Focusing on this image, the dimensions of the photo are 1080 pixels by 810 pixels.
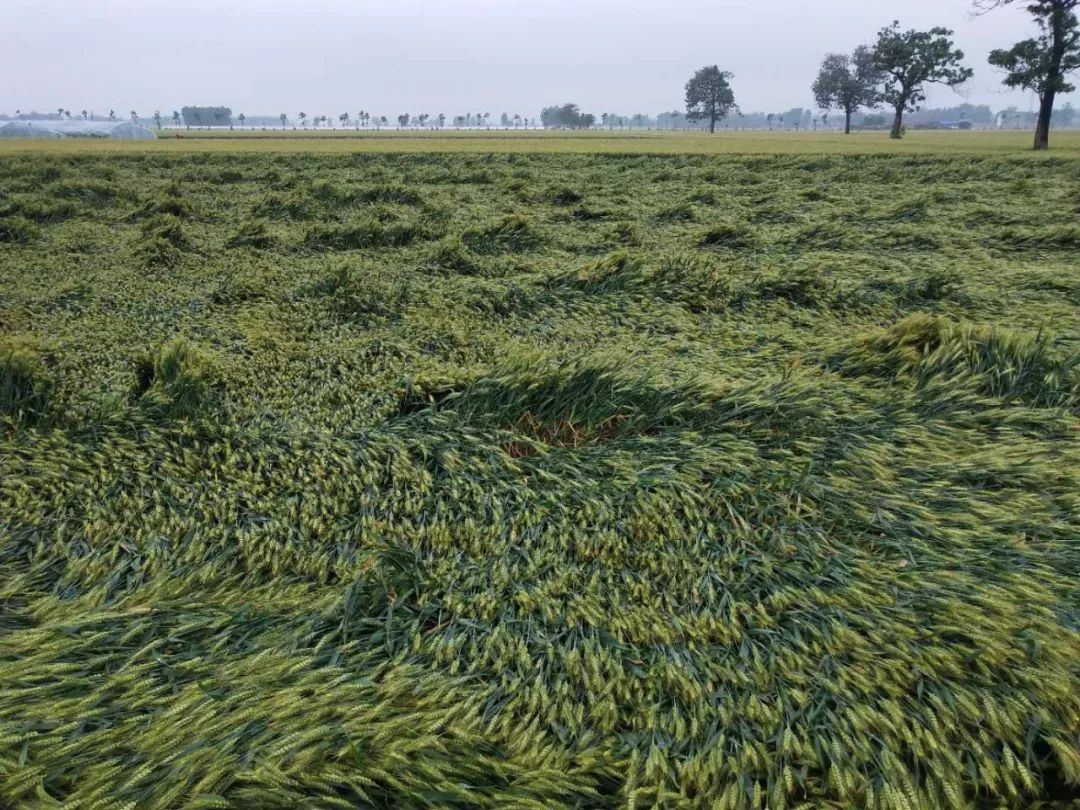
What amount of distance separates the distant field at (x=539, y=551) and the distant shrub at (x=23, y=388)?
18 millimetres

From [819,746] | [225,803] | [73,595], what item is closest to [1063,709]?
[819,746]

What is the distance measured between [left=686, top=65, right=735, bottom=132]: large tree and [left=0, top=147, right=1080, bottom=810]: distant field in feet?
340

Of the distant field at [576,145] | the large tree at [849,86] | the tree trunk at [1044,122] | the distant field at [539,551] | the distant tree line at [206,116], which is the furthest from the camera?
the distant tree line at [206,116]

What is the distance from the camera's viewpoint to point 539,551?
2.56m

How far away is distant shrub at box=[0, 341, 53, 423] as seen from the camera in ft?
11.3

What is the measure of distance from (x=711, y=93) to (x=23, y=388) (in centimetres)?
10985

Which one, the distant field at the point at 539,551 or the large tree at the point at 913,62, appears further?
the large tree at the point at 913,62

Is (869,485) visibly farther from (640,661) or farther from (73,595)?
(73,595)

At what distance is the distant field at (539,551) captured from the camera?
1.73m

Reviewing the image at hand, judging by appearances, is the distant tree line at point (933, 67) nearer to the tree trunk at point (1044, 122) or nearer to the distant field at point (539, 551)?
the tree trunk at point (1044, 122)

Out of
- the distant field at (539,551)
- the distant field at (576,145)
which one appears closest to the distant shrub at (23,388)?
the distant field at (539,551)

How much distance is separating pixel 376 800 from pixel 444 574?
923 mm

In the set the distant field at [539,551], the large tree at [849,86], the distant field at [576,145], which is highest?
the large tree at [849,86]

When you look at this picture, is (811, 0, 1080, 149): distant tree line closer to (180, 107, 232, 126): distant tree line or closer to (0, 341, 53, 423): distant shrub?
(0, 341, 53, 423): distant shrub
